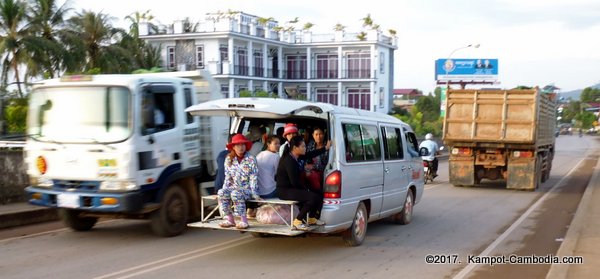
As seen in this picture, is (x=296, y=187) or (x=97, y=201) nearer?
(x=296, y=187)

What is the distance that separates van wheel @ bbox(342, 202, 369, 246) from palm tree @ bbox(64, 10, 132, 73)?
32.3 metres

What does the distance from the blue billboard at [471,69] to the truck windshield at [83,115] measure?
64.0m

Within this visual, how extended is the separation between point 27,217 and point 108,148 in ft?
11.4

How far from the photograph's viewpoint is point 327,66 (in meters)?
60.5

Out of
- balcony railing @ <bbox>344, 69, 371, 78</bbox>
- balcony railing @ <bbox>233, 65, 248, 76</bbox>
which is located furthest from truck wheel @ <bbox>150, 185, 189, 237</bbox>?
balcony railing @ <bbox>344, 69, 371, 78</bbox>

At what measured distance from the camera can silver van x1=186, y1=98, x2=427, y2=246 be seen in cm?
840

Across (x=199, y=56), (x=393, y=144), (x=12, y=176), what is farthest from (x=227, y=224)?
(x=199, y=56)

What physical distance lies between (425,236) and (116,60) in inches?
1281

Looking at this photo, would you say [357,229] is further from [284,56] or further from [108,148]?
[284,56]

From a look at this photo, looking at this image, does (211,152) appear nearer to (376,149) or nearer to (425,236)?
(376,149)

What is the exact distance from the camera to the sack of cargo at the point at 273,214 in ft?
27.7

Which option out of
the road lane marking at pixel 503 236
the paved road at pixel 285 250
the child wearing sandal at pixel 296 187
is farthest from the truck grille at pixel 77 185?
the road lane marking at pixel 503 236

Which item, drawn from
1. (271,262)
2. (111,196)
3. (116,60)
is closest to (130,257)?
(111,196)

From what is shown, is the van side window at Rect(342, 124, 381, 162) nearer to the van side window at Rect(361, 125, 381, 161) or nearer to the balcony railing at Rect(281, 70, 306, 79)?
the van side window at Rect(361, 125, 381, 161)
